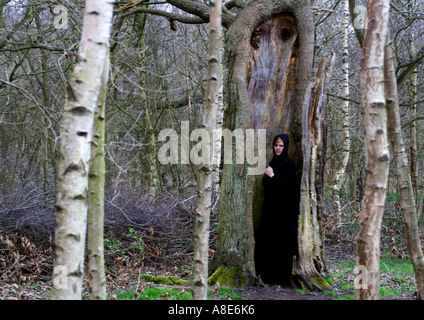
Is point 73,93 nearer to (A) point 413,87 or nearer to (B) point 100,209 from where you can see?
(B) point 100,209

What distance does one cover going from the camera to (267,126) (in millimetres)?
7449

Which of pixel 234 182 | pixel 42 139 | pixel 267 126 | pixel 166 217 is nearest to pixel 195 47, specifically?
pixel 42 139

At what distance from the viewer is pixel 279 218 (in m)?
7.27

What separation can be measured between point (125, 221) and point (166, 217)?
0.96 meters

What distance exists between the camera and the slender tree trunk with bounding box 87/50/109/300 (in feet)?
12.1

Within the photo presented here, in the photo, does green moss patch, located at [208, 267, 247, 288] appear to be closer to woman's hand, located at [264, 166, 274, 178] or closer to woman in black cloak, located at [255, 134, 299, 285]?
woman in black cloak, located at [255, 134, 299, 285]

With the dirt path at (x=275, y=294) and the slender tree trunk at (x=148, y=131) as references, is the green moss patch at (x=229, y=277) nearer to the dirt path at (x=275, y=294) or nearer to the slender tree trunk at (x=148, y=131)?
the dirt path at (x=275, y=294)

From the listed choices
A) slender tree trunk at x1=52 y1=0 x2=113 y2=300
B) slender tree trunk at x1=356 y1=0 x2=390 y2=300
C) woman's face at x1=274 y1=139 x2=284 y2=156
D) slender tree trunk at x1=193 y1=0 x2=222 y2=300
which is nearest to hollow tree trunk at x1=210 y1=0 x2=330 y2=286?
woman's face at x1=274 y1=139 x2=284 y2=156

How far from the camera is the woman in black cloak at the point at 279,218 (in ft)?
23.3

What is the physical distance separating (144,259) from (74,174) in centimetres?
596

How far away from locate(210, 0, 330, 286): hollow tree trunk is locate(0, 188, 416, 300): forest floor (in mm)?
708

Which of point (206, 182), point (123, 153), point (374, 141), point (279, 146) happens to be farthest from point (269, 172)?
point (123, 153)

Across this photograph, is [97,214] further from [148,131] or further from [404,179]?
[148,131]

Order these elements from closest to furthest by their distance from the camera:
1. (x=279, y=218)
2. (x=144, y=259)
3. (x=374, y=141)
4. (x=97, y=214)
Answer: (x=97, y=214) < (x=374, y=141) < (x=279, y=218) < (x=144, y=259)
